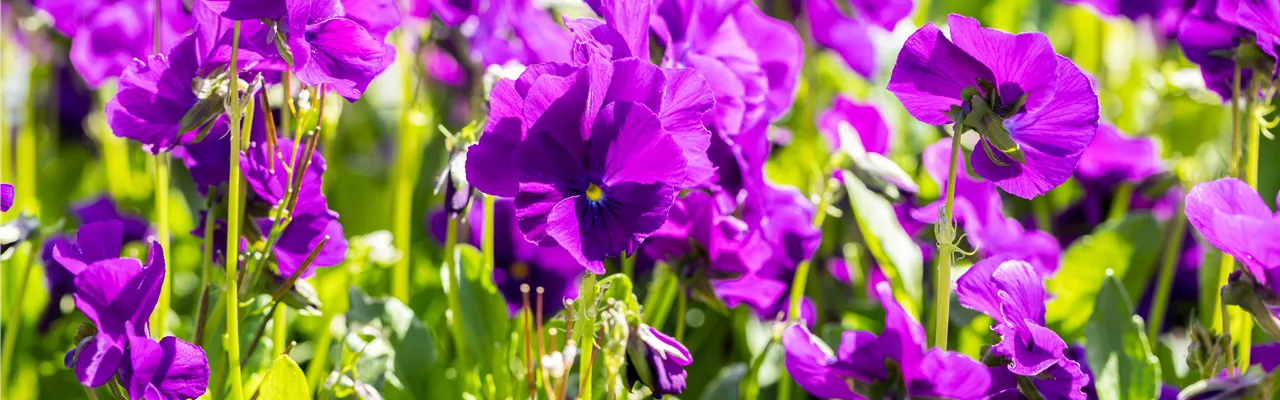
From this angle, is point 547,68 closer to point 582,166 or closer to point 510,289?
point 582,166

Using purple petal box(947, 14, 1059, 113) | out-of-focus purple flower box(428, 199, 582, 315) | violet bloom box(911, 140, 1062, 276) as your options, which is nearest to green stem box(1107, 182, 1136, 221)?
violet bloom box(911, 140, 1062, 276)

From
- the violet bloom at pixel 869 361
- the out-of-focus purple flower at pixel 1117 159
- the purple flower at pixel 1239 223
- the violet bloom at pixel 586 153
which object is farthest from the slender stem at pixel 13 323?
the out-of-focus purple flower at pixel 1117 159

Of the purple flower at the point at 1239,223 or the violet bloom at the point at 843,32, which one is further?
the violet bloom at the point at 843,32

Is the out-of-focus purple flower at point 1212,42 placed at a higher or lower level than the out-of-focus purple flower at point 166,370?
higher

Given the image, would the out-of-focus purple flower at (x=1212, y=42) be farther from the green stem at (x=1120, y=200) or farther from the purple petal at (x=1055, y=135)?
the green stem at (x=1120, y=200)

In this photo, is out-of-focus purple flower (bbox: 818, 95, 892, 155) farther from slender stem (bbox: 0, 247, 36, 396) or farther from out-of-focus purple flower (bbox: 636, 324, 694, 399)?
slender stem (bbox: 0, 247, 36, 396)

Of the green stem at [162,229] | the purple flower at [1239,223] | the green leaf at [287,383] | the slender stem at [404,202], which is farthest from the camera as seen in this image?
the slender stem at [404,202]

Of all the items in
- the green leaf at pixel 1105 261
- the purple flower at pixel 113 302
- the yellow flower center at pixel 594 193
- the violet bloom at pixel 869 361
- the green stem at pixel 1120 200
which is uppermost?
the yellow flower center at pixel 594 193
